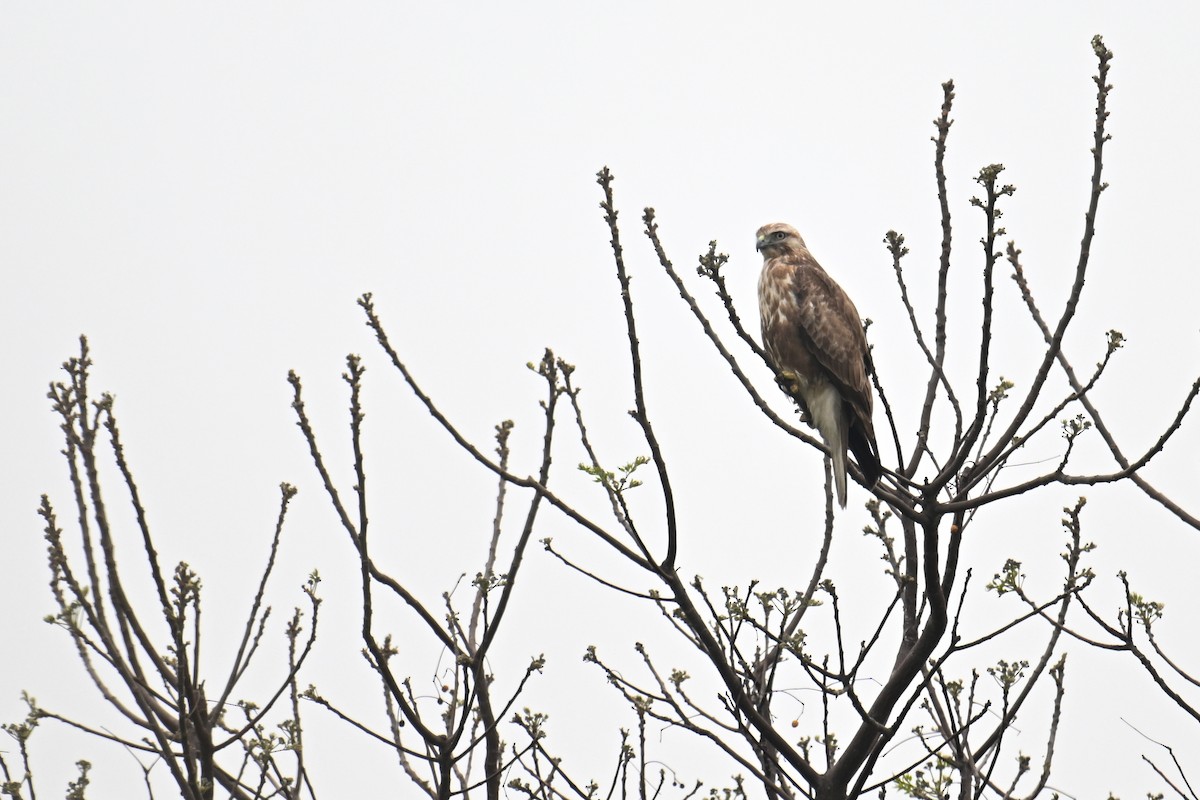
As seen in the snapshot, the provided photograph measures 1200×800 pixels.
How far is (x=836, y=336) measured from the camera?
6.77m

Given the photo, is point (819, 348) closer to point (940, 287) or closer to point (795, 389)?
point (795, 389)

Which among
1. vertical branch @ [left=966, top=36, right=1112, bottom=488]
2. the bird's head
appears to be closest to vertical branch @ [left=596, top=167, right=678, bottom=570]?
vertical branch @ [left=966, top=36, right=1112, bottom=488]

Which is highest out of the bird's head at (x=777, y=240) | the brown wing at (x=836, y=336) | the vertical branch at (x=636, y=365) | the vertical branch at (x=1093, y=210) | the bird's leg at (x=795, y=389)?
the bird's head at (x=777, y=240)

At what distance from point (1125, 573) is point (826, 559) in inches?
44.2

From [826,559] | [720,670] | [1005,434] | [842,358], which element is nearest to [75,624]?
[720,670]

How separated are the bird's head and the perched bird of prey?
0.20m

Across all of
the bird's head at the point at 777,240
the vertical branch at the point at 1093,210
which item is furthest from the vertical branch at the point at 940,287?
the bird's head at the point at 777,240

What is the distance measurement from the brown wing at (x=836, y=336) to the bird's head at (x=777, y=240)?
54 centimetres

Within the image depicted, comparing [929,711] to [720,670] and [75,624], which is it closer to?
[720,670]

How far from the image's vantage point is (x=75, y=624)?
143 inches

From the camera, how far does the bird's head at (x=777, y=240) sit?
769cm

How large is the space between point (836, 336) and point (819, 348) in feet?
0.40

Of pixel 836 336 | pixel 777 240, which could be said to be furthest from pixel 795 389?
pixel 777 240

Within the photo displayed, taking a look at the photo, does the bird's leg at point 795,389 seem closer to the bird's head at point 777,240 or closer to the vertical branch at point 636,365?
the bird's head at point 777,240
